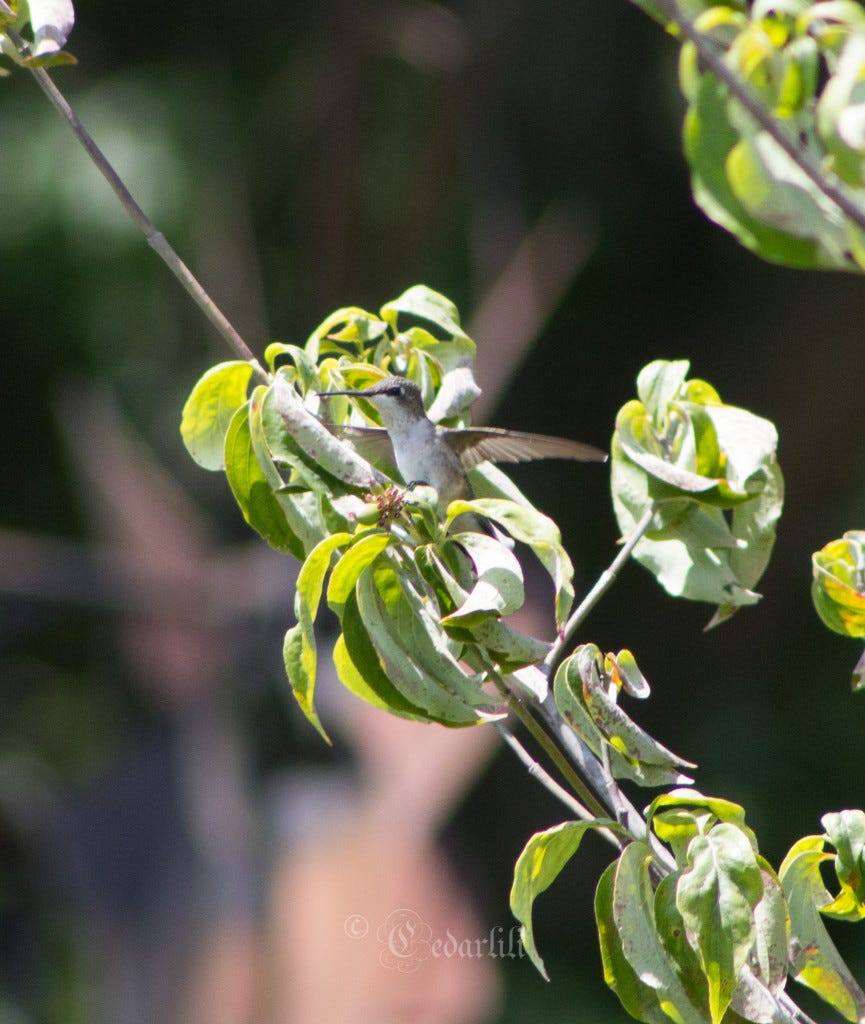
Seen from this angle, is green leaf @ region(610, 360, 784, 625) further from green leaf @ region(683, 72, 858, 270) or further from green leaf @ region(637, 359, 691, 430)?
green leaf @ region(683, 72, 858, 270)

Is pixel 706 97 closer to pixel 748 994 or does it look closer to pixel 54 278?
pixel 748 994

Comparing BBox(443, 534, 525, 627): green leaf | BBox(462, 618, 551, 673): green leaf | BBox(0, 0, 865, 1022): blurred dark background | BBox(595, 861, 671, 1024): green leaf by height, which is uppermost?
BBox(443, 534, 525, 627): green leaf

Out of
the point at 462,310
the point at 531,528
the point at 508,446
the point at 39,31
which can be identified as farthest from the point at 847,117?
the point at 462,310

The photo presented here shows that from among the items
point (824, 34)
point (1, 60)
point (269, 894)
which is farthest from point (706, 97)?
point (269, 894)

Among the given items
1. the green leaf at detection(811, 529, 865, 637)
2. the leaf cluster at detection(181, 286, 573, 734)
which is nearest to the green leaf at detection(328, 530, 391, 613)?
the leaf cluster at detection(181, 286, 573, 734)

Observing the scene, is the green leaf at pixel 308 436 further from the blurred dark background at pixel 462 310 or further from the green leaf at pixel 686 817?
the blurred dark background at pixel 462 310

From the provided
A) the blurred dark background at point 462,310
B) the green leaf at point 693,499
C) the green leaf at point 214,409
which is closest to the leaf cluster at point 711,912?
the green leaf at point 693,499

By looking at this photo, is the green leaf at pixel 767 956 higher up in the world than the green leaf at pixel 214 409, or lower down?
lower down
